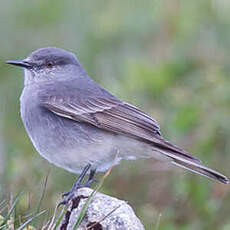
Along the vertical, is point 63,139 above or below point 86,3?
below

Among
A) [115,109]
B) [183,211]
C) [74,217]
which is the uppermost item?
[115,109]

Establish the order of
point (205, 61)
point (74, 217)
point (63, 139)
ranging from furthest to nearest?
1. point (205, 61)
2. point (63, 139)
3. point (74, 217)

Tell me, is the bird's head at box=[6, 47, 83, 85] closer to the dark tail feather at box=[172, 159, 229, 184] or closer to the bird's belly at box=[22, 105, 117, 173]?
the bird's belly at box=[22, 105, 117, 173]

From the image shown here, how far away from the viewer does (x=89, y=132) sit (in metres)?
7.17

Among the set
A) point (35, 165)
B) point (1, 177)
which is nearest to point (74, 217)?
point (1, 177)

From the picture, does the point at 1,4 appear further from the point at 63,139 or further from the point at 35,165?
the point at 63,139

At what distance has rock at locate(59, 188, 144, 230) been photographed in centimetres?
579

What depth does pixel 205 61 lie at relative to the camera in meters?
10.8

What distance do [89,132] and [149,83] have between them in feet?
9.96

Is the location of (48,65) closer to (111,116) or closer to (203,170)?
(111,116)

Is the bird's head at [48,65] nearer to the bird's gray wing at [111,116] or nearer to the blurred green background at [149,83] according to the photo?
the bird's gray wing at [111,116]

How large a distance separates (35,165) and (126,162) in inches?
46.3

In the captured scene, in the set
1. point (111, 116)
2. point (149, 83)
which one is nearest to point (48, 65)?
point (111, 116)

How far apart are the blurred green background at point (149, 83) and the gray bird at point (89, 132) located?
434mm
